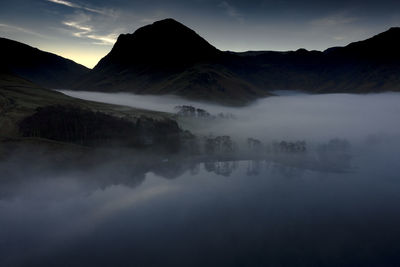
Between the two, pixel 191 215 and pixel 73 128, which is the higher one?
pixel 73 128

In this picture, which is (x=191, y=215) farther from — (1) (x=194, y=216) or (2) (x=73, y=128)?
(2) (x=73, y=128)

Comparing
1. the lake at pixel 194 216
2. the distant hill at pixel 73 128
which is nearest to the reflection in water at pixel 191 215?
the lake at pixel 194 216

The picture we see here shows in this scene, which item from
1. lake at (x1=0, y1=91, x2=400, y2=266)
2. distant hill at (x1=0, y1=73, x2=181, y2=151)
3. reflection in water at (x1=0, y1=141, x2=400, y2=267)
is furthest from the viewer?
distant hill at (x1=0, y1=73, x2=181, y2=151)

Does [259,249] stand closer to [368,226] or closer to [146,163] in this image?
[368,226]

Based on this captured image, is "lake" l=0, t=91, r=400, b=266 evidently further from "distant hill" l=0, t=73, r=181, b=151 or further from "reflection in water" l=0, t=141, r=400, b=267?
"distant hill" l=0, t=73, r=181, b=151

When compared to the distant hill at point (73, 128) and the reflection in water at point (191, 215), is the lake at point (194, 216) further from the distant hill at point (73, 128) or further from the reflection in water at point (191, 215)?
the distant hill at point (73, 128)

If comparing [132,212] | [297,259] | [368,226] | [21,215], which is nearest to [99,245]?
[132,212]

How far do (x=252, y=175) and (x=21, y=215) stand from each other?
102m

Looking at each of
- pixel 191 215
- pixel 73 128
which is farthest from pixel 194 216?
pixel 73 128

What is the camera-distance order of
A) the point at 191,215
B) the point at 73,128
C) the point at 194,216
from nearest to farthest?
the point at 194,216, the point at 191,215, the point at 73,128

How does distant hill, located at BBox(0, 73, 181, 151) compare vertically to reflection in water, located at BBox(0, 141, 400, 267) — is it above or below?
above

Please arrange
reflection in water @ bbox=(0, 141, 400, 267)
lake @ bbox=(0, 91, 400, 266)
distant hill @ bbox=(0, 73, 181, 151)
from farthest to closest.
Answer: distant hill @ bbox=(0, 73, 181, 151)
reflection in water @ bbox=(0, 141, 400, 267)
lake @ bbox=(0, 91, 400, 266)

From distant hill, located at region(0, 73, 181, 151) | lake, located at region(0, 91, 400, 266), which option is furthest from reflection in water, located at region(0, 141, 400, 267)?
distant hill, located at region(0, 73, 181, 151)

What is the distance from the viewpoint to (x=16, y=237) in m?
71.3
